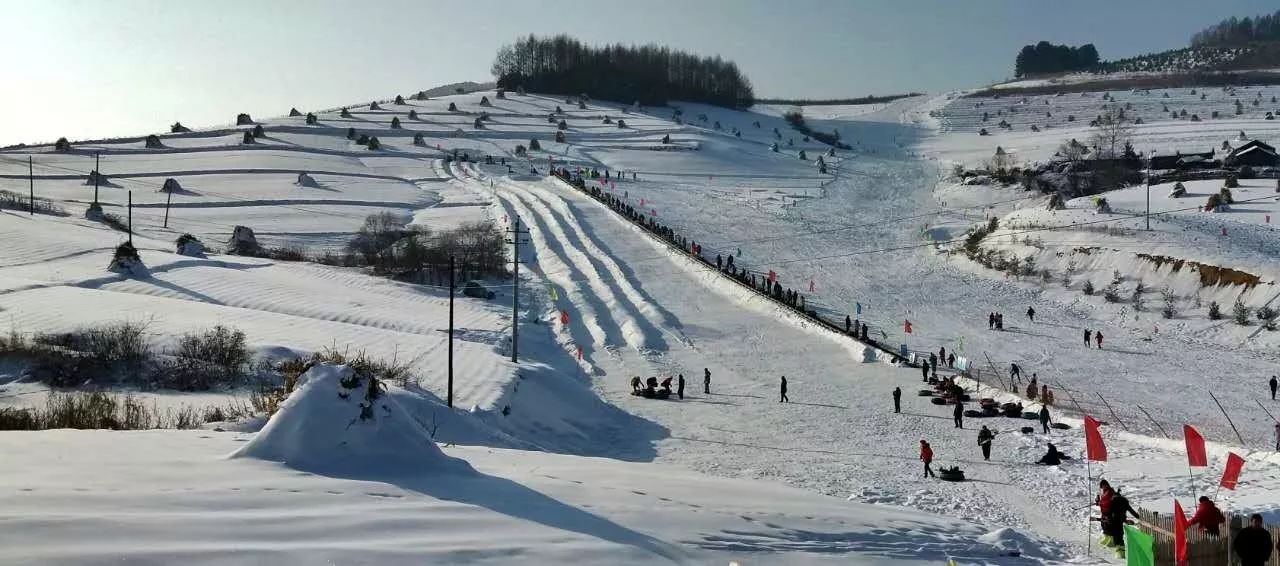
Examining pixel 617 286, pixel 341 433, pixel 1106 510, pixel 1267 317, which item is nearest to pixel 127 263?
pixel 617 286

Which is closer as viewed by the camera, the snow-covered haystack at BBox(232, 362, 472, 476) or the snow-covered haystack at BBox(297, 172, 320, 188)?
the snow-covered haystack at BBox(232, 362, 472, 476)

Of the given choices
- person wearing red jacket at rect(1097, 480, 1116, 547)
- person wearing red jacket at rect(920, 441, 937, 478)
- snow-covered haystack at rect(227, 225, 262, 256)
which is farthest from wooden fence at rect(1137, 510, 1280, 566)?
snow-covered haystack at rect(227, 225, 262, 256)

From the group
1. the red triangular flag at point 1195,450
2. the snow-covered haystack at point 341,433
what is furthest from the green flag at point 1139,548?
the snow-covered haystack at point 341,433

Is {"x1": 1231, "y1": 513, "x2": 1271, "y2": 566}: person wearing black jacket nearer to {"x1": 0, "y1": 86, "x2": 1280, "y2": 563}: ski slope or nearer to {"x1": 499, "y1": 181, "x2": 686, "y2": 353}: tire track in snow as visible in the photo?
{"x1": 0, "y1": 86, "x2": 1280, "y2": 563}: ski slope

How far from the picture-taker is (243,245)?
41969 millimetres

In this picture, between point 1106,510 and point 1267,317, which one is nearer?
point 1106,510

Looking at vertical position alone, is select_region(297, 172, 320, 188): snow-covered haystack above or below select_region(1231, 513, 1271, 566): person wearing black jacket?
above

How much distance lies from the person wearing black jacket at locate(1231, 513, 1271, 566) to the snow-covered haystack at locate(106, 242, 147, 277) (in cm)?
3256

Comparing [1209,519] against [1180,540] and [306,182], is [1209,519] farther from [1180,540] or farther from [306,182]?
[306,182]

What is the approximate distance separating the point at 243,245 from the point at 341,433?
36.3 meters

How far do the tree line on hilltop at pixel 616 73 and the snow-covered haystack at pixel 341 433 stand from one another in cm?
12589

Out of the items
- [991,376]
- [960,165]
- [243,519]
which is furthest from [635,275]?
[960,165]

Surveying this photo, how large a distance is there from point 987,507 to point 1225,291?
27.3 metres

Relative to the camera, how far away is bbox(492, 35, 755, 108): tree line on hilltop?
135 meters
